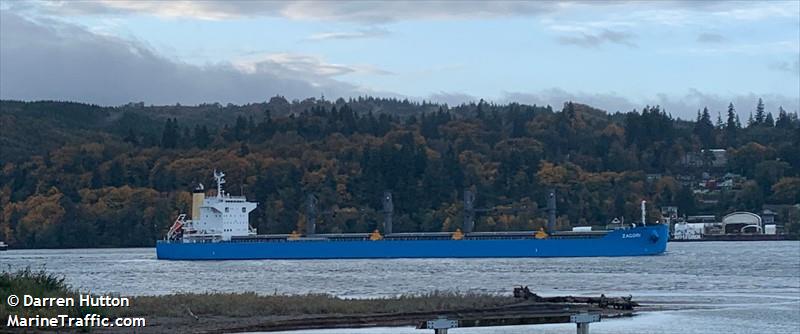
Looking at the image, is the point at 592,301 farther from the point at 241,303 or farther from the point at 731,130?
the point at 731,130

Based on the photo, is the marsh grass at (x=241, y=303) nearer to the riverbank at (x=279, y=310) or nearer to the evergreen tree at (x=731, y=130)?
the riverbank at (x=279, y=310)

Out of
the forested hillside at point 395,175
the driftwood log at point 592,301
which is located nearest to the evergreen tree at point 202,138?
the forested hillside at point 395,175

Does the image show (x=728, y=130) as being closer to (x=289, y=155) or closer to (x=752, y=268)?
(x=289, y=155)

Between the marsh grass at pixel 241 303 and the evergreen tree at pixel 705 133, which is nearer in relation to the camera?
the marsh grass at pixel 241 303

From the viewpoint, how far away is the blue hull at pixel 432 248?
91.2 metres

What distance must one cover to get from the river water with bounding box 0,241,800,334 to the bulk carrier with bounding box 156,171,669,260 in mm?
1651

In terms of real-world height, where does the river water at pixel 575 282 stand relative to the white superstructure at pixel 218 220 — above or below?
below

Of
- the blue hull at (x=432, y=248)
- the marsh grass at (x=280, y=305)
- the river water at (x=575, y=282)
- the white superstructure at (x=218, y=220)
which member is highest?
the white superstructure at (x=218, y=220)

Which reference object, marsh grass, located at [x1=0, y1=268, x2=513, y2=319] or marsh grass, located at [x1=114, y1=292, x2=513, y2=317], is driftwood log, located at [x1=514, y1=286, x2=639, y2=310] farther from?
marsh grass, located at [x1=114, y1=292, x2=513, y2=317]

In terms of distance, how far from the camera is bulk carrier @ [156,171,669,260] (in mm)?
91438

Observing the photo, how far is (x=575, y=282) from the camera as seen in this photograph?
56.8 m

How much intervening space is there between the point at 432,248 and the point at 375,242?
13.5 ft

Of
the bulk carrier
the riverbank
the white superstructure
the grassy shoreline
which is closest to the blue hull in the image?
the bulk carrier

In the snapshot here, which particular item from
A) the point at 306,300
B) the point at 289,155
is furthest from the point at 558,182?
the point at 306,300
